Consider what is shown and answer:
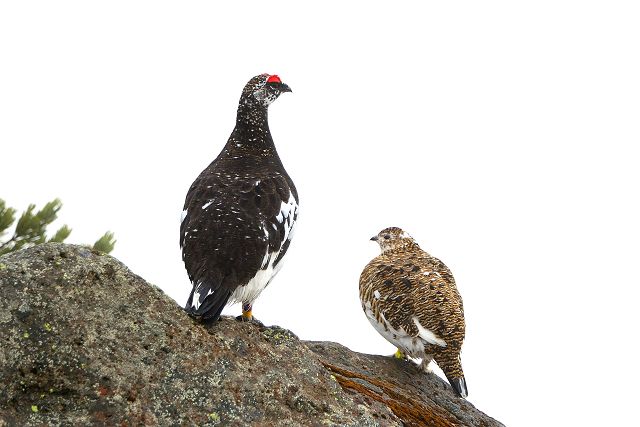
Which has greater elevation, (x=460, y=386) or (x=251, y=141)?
(x=251, y=141)

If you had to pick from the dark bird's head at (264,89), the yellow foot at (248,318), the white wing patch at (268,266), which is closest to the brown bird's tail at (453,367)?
the white wing patch at (268,266)

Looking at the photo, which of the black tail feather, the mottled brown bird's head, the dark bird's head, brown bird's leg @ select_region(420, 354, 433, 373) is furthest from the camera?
the mottled brown bird's head

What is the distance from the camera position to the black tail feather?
8.23 meters

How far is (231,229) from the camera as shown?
7.18m

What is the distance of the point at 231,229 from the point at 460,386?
9.77ft

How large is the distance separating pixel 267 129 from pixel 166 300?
14.5 feet

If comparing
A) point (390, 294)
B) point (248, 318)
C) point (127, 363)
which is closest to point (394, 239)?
point (390, 294)

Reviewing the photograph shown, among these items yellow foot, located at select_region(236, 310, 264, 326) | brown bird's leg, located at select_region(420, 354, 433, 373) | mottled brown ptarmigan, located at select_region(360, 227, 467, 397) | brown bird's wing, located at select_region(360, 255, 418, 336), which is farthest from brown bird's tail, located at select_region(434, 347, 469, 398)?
yellow foot, located at select_region(236, 310, 264, 326)

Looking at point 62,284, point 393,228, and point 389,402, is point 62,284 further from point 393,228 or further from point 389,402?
point 393,228

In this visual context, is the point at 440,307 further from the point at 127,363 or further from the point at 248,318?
the point at 127,363

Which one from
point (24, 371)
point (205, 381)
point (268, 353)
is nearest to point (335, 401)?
point (268, 353)

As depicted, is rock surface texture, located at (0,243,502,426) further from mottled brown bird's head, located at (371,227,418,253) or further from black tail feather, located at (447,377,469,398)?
mottled brown bird's head, located at (371,227,418,253)

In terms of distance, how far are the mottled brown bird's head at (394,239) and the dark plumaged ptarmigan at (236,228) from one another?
2.14 meters

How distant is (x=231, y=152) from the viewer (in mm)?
9117
